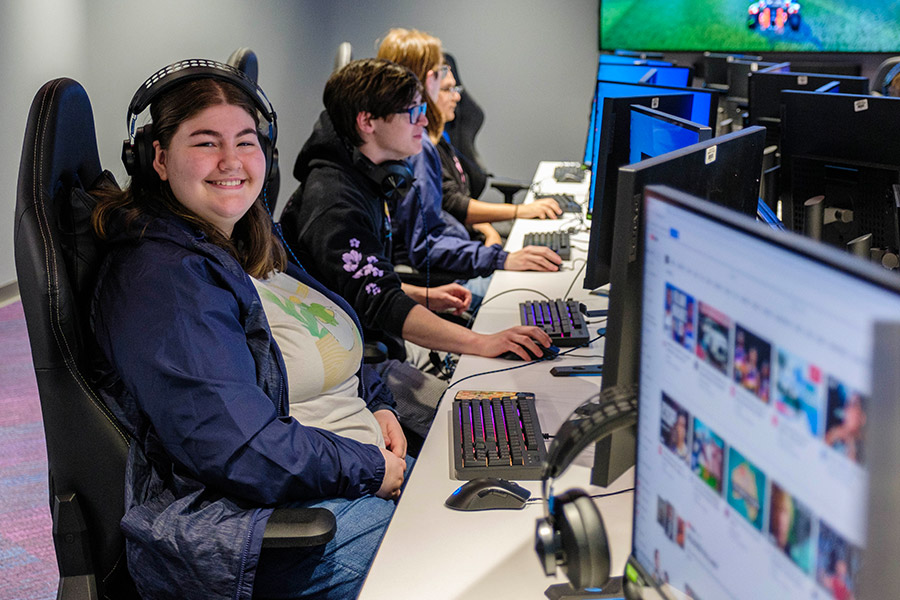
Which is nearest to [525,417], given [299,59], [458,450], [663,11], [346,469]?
[458,450]

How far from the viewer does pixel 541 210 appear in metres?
3.39

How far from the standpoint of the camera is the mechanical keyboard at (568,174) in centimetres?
418

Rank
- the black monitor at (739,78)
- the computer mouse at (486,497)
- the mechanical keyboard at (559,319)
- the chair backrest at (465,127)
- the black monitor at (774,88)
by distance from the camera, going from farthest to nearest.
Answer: the chair backrest at (465,127) < the black monitor at (739,78) < the black monitor at (774,88) < the mechanical keyboard at (559,319) < the computer mouse at (486,497)

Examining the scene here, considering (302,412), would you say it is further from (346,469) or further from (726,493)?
(726,493)

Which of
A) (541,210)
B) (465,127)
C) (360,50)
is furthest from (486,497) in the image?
(360,50)

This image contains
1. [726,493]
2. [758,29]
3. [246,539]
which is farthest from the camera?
[758,29]

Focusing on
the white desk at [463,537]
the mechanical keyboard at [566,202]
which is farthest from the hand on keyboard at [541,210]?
the white desk at [463,537]

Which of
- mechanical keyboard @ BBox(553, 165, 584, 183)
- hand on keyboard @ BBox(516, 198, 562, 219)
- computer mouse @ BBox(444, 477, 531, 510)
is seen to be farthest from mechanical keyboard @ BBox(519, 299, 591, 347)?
mechanical keyboard @ BBox(553, 165, 584, 183)

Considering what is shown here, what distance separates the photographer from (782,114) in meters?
1.89

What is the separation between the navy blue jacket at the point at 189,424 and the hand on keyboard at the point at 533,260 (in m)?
1.37

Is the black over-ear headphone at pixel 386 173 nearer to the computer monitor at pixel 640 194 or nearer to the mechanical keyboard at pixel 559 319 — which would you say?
the mechanical keyboard at pixel 559 319

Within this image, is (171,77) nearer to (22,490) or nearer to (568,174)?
(22,490)

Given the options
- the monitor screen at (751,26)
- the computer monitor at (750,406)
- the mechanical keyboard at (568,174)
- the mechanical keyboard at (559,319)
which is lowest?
the mechanical keyboard at (559,319)

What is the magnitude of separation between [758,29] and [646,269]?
527 centimetres
